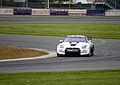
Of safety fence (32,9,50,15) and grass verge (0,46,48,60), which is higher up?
safety fence (32,9,50,15)

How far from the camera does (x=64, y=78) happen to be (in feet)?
45.2

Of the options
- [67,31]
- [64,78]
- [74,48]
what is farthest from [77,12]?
[64,78]

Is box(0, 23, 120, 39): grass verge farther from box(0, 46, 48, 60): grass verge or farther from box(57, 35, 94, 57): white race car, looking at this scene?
box(57, 35, 94, 57): white race car

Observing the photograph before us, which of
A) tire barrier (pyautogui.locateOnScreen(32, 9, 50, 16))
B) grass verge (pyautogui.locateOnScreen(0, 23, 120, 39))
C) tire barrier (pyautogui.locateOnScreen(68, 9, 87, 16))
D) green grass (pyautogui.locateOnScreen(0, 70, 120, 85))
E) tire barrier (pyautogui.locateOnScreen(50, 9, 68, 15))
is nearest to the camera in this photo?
green grass (pyautogui.locateOnScreen(0, 70, 120, 85))

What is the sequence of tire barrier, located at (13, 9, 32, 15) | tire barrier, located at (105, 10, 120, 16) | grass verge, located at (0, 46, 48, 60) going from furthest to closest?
1. tire barrier, located at (105, 10, 120, 16)
2. tire barrier, located at (13, 9, 32, 15)
3. grass verge, located at (0, 46, 48, 60)

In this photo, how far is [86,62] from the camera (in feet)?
64.5

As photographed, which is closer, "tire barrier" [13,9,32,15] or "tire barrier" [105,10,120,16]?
"tire barrier" [13,9,32,15]

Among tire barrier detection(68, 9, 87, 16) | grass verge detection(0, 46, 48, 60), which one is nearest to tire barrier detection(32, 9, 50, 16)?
tire barrier detection(68, 9, 87, 16)

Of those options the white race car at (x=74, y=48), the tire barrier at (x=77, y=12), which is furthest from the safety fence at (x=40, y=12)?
the white race car at (x=74, y=48)

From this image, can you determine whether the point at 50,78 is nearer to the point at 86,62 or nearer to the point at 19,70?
the point at 19,70

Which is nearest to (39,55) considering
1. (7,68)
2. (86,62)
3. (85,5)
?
(86,62)

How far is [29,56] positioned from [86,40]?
3.55m

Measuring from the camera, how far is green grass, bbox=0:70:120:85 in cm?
1256

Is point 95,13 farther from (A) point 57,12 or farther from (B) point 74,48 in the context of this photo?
(B) point 74,48
